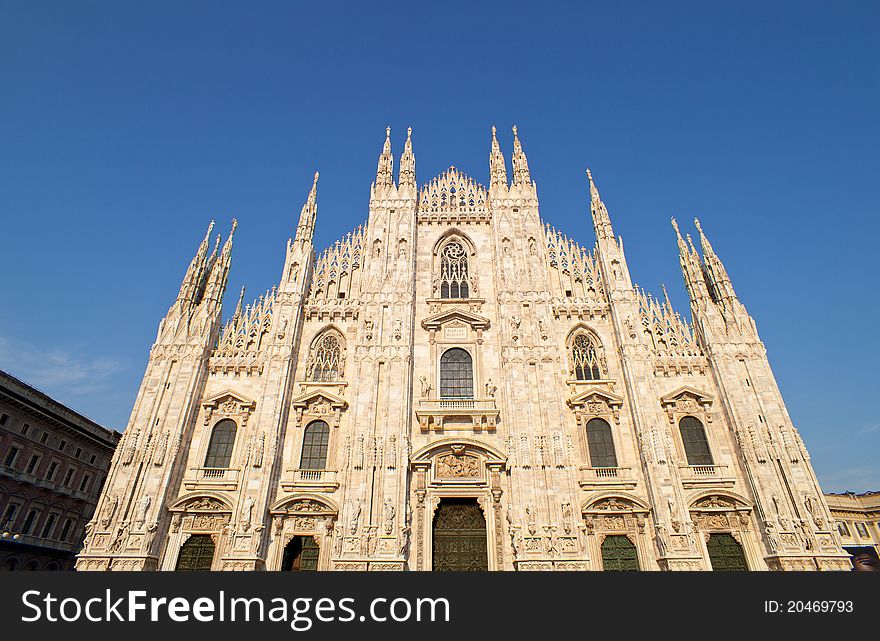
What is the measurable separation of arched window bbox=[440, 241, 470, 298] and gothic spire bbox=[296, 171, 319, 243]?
324 inches

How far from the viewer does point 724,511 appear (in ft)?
69.2

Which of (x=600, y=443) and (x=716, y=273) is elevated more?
(x=716, y=273)

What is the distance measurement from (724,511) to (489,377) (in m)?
12.2

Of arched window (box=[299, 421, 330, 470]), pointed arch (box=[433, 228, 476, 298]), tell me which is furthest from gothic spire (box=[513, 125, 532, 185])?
arched window (box=[299, 421, 330, 470])

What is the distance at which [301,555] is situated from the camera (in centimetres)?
2102

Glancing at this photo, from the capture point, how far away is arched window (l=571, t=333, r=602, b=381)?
25.1 metres

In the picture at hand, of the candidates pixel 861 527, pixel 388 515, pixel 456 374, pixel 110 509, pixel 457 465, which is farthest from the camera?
pixel 861 527

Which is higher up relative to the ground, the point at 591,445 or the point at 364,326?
the point at 364,326

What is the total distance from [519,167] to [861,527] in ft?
145

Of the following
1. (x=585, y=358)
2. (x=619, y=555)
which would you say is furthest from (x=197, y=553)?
(x=585, y=358)

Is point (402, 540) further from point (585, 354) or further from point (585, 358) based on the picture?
point (585, 354)

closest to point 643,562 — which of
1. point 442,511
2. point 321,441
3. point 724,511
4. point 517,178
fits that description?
point 724,511
